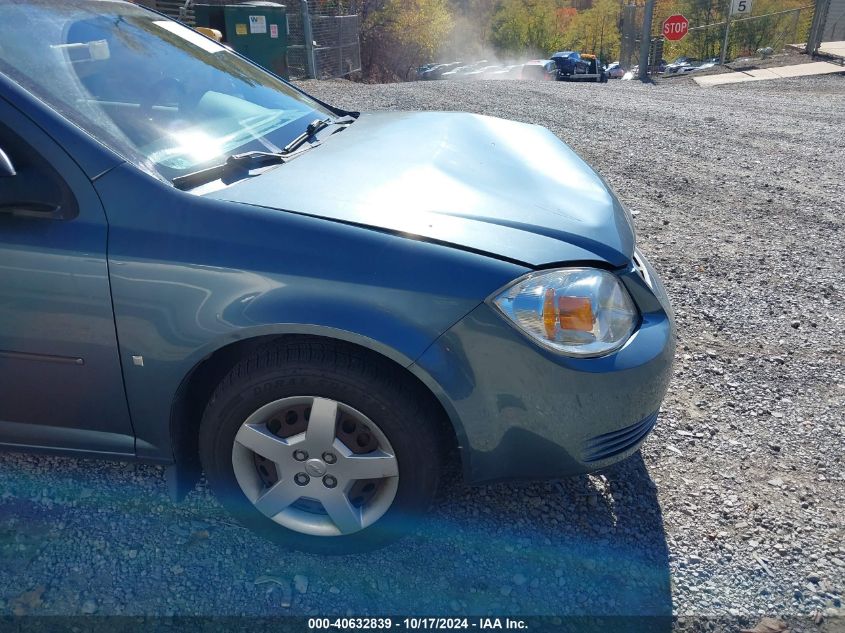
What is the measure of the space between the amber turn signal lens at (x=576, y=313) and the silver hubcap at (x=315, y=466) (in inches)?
26.6

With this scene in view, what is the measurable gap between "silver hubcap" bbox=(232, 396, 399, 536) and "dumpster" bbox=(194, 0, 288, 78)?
13.6m

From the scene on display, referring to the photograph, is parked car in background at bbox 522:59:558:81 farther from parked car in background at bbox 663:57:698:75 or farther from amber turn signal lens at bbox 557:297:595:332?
amber turn signal lens at bbox 557:297:595:332

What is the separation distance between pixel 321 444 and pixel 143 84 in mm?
1576

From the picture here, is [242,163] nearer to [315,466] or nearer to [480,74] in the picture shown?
[315,466]

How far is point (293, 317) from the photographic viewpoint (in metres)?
1.86

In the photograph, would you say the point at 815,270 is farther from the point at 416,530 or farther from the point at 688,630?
the point at 416,530

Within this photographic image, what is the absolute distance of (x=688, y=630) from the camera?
78.6 inches

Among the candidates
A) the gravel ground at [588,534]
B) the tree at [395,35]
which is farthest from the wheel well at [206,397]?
the tree at [395,35]

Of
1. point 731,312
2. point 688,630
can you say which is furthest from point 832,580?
point 731,312

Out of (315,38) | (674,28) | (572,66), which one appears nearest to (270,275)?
(315,38)

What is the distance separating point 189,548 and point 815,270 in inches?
173

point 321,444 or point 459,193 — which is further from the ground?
point 459,193

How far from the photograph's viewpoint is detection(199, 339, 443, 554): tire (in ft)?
6.42

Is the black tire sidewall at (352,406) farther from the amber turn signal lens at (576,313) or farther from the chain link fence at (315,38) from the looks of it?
the chain link fence at (315,38)
